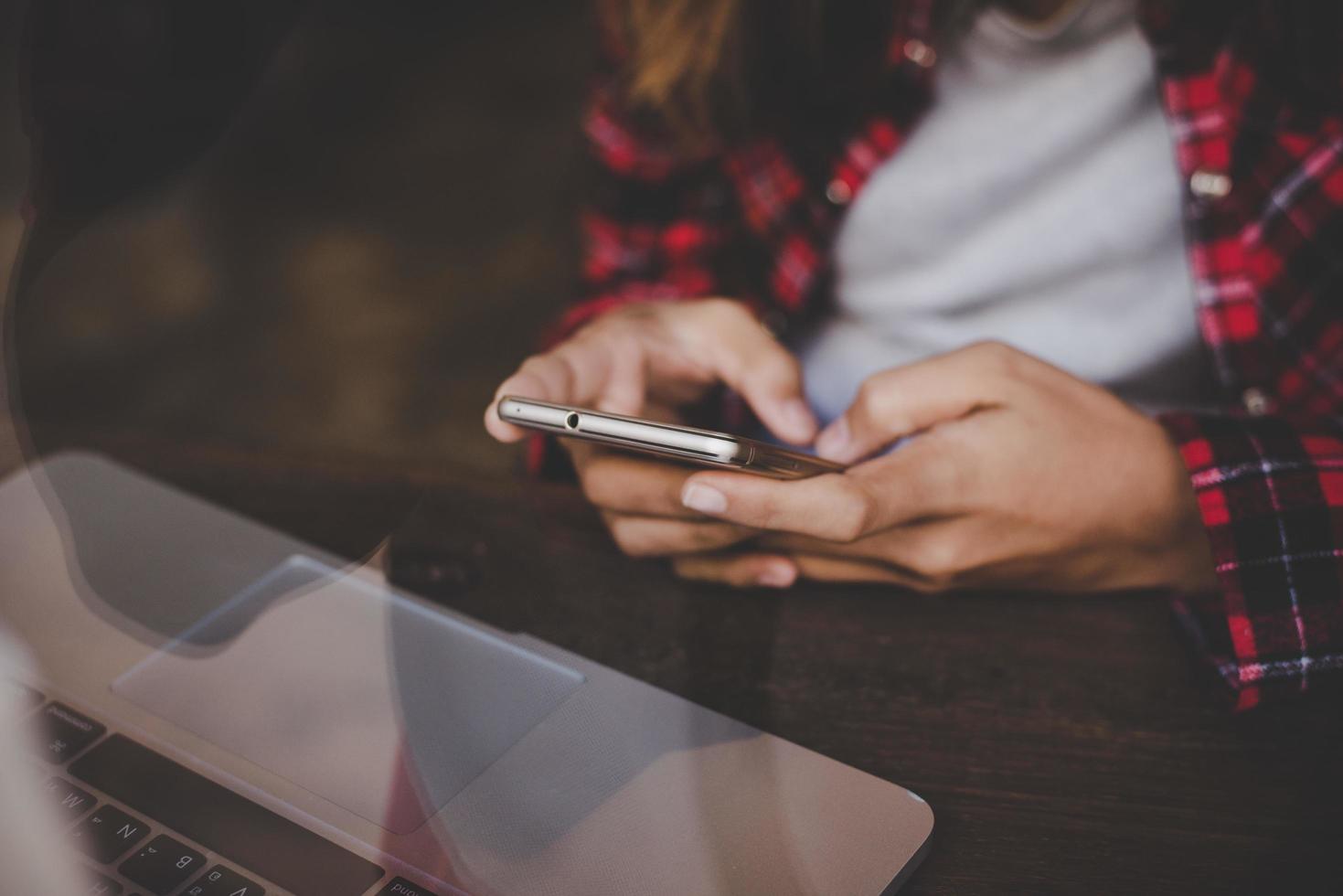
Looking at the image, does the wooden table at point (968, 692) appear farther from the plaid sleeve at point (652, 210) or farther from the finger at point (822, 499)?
the plaid sleeve at point (652, 210)

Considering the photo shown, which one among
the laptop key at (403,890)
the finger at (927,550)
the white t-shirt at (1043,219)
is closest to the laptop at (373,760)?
the laptop key at (403,890)

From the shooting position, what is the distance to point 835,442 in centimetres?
43

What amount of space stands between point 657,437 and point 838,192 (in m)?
0.41

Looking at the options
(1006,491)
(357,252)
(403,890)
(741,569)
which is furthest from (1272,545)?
(357,252)

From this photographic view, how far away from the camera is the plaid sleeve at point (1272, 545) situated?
372 millimetres

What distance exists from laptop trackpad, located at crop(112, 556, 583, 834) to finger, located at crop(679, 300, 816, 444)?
0.16 metres

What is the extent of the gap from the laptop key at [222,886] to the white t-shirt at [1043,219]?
1.44 feet

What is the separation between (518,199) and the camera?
6.52ft

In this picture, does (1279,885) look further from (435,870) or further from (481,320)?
(481,320)

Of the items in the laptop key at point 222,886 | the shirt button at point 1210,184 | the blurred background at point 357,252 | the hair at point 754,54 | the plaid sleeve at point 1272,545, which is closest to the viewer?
the laptop key at point 222,886

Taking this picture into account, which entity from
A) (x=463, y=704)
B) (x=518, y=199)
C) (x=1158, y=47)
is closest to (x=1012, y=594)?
(x=463, y=704)

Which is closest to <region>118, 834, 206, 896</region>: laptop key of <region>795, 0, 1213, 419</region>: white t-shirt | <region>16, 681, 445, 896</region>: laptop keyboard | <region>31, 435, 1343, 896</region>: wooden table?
<region>16, 681, 445, 896</region>: laptop keyboard

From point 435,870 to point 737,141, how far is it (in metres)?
0.57

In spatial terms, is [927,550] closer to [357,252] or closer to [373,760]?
[373,760]
